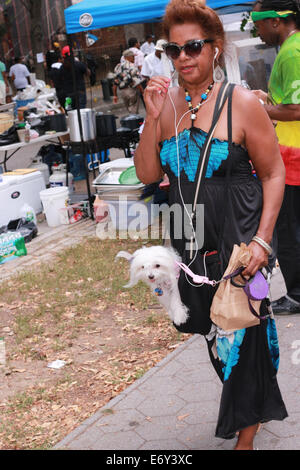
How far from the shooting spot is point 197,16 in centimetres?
253

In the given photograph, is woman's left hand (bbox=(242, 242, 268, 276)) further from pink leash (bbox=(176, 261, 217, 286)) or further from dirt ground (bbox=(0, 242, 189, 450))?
dirt ground (bbox=(0, 242, 189, 450))

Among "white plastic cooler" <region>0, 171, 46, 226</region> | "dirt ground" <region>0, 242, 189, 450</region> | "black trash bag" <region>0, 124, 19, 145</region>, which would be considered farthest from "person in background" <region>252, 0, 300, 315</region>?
"black trash bag" <region>0, 124, 19, 145</region>

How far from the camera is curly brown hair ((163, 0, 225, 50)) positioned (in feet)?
8.25

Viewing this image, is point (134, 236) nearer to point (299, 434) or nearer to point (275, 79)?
point (275, 79)

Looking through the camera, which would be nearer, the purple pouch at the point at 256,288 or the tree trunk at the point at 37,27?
the purple pouch at the point at 256,288

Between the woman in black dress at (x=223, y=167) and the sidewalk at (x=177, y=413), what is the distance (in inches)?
18.0

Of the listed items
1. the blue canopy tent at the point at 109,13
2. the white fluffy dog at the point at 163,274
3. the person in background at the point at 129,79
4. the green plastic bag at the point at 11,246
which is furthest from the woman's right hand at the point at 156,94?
the person in background at the point at 129,79

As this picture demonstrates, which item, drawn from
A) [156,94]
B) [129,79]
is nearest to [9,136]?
[156,94]

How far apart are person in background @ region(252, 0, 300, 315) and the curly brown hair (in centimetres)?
153

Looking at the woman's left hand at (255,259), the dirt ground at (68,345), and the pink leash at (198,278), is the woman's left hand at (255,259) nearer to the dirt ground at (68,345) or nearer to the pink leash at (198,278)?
the pink leash at (198,278)

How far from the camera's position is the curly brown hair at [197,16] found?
2.51 meters

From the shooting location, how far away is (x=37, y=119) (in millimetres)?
10328

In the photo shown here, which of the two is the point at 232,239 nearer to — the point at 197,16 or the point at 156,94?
the point at 156,94

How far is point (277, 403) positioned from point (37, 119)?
837 cm
